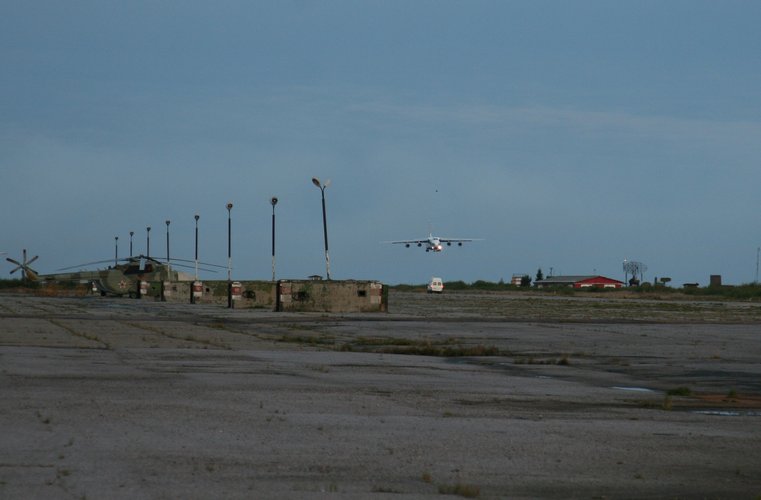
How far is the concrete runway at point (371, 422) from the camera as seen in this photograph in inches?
357

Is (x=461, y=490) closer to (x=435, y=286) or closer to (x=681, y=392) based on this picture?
(x=681, y=392)

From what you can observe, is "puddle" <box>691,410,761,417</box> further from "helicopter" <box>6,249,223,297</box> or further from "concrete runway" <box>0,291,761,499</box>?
"helicopter" <box>6,249,223,297</box>

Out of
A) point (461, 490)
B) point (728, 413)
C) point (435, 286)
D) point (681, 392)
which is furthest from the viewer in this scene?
point (435, 286)

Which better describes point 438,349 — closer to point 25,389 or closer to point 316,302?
point 25,389

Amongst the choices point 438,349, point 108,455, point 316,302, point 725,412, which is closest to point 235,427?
point 108,455

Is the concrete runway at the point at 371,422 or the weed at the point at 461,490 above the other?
the concrete runway at the point at 371,422

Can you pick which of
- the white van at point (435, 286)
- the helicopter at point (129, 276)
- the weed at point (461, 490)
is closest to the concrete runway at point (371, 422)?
the weed at point (461, 490)

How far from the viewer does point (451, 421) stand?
1299 centimetres

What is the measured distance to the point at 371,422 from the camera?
12.7 m

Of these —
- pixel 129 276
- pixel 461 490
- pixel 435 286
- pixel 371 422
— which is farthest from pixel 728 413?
pixel 435 286

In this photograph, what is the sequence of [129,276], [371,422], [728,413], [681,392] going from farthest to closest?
[129,276]
[681,392]
[728,413]
[371,422]

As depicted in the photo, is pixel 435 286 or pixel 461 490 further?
pixel 435 286

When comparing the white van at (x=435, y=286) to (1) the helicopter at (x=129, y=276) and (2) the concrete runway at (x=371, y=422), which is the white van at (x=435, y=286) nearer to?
(1) the helicopter at (x=129, y=276)

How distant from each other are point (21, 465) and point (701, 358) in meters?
18.5
